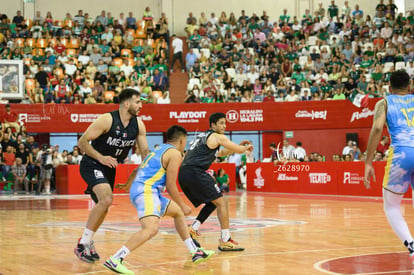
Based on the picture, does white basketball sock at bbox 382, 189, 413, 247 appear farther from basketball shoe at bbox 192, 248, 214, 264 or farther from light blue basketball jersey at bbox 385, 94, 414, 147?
basketball shoe at bbox 192, 248, 214, 264

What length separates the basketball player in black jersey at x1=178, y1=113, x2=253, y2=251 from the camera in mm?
10578

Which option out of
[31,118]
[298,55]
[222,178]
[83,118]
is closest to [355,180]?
[222,178]

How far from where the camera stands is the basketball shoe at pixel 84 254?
30.3 ft

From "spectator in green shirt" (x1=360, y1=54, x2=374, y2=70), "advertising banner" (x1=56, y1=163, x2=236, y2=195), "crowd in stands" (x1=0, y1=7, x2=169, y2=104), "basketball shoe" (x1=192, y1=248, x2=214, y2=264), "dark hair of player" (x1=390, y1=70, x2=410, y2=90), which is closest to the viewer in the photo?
"dark hair of player" (x1=390, y1=70, x2=410, y2=90)

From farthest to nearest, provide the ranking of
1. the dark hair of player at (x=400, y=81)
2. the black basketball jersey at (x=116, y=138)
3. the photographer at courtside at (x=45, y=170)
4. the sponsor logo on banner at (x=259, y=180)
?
the sponsor logo on banner at (x=259, y=180) < the photographer at courtside at (x=45, y=170) < the black basketball jersey at (x=116, y=138) < the dark hair of player at (x=400, y=81)

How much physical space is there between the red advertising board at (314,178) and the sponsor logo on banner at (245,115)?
3.12m

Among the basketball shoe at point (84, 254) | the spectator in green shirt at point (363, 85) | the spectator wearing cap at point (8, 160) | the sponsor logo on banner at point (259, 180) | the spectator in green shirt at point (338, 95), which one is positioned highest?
the spectator in green shirt at point (363, 85)

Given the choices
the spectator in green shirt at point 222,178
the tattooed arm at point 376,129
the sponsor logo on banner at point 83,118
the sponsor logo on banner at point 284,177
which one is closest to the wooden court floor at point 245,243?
the tattooed arm at point 376,129

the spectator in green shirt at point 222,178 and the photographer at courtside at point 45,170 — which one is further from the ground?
the photographer at courtside at point 45,170

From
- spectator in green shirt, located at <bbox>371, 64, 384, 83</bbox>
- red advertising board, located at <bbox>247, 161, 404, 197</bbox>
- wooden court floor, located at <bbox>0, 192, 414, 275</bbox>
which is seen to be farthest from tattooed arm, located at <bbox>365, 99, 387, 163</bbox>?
spectator in green shirt, located at <bbox>371, 64, 384, 83</bbox>

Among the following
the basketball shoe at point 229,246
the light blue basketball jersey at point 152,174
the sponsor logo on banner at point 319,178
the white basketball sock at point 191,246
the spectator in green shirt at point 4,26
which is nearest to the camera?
the light blue basketball jersey at point 152,174

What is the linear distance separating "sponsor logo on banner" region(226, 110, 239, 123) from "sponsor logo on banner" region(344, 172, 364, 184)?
8.58m

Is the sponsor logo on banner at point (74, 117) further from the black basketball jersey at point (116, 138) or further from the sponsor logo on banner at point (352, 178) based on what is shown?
the black basketball jersey at point (116, 138)

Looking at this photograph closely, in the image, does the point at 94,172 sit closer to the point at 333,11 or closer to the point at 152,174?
the point at 152,174
